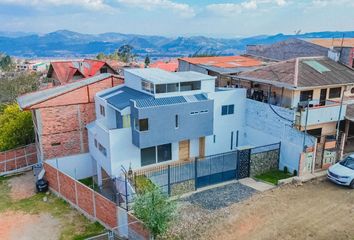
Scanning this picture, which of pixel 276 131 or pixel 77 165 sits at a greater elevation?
pixel 276 131

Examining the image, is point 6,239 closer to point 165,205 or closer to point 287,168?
point 165,205

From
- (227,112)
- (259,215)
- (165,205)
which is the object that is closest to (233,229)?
(259,215)

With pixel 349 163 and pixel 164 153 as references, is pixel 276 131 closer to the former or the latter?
pixel 349 163

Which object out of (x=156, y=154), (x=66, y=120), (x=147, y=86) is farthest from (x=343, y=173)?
(x=66, y=120)

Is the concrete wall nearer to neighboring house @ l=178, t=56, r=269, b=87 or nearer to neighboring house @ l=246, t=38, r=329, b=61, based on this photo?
neighboring house @ l=178, t=56, r=269, b=87

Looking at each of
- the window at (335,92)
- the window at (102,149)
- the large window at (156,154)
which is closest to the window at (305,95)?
the window at (335,92)

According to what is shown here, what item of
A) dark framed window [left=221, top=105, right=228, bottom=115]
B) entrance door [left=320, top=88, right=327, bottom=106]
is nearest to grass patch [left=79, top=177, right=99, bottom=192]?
dark framed window [left=221, top=105, right=228, bottom=115]
